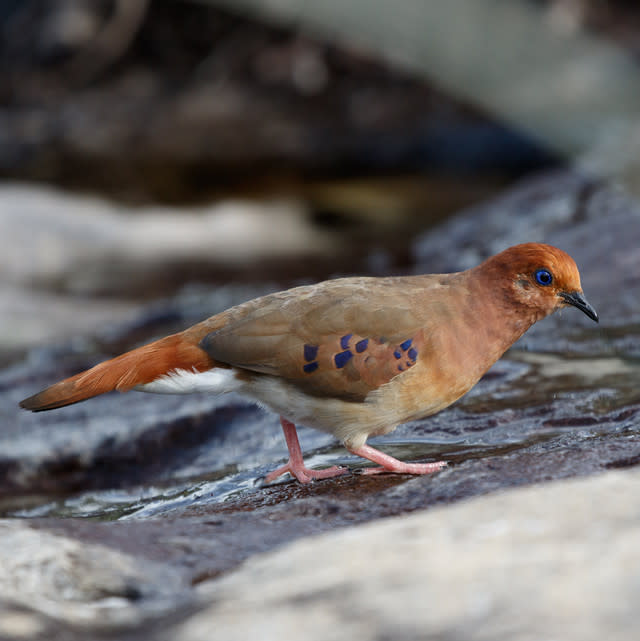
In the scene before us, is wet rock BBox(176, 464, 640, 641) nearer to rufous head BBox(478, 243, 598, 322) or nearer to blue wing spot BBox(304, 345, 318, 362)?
blue wing spot BBox(304, 345, 318, 362)

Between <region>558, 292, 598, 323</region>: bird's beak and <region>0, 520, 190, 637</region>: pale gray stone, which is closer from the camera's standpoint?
<region>0, 520, 190, 637</region>: pale gray stone

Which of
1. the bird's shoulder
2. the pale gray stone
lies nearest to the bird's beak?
the bird's shoulder

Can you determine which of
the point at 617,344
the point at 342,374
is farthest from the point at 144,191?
the point at 342,374

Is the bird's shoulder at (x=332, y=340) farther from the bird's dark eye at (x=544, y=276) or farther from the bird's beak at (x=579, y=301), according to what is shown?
the bird's beak at (x=579, y=301)

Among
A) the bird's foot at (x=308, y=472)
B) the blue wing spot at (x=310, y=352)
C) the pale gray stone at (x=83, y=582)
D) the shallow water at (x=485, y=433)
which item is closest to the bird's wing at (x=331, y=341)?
the blue wing spot at (x=310, y=352)

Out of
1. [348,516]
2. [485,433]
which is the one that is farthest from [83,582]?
[485,433]

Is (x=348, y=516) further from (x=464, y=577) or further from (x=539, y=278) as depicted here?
(x=539, y=278)

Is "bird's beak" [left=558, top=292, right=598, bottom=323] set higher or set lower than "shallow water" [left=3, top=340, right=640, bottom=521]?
higher
